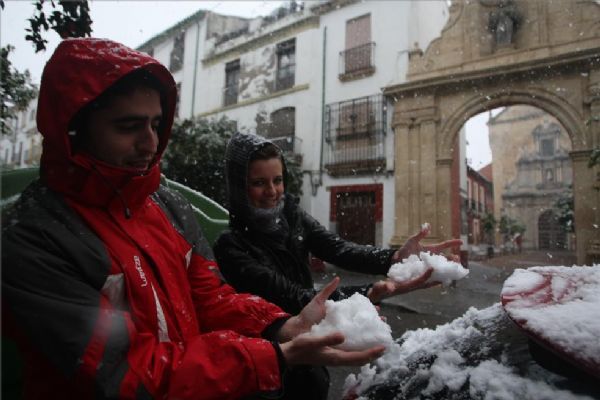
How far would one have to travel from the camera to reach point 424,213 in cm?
938

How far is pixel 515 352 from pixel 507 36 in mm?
9758

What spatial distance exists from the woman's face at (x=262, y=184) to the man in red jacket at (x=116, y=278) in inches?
21.6

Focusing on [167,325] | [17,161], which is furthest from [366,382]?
[17,161]

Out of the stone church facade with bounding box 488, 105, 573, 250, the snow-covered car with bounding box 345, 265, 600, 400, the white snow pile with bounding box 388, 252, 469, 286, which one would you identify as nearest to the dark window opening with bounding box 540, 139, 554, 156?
the stone church facade with bounding box 488, 105, 573, 250

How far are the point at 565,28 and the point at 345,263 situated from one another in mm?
9204

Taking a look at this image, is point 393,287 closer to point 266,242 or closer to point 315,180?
point 266,242

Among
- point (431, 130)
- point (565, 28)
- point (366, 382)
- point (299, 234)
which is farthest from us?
point (431, 130)

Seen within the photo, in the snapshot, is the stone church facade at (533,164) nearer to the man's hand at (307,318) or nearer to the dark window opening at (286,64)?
the man's hand at (307,318)

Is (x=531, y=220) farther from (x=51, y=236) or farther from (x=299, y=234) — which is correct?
(x=51, y=236)

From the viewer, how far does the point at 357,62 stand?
11.1m

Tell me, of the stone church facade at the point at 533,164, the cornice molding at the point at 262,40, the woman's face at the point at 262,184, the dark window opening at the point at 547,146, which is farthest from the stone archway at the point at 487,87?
the woman's face at the point at 262,184

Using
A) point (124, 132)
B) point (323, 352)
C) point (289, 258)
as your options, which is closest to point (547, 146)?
point (289, 258)

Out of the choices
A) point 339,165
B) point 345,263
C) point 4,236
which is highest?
point 339,165

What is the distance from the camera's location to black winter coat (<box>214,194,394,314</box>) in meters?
1.71
